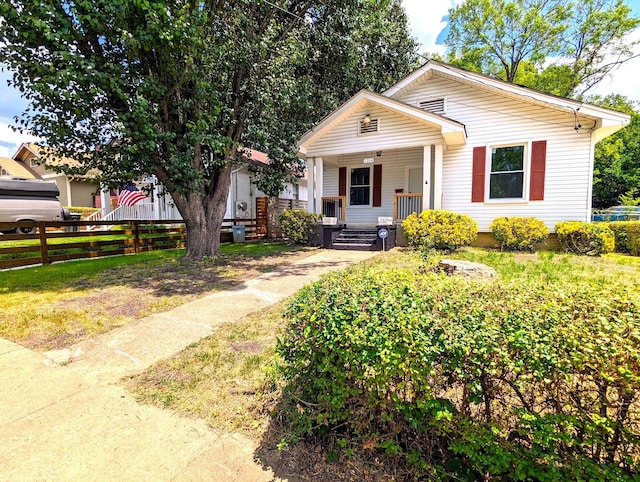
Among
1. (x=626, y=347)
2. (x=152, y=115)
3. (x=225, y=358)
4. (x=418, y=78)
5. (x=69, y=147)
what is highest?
(x=418, y=78)

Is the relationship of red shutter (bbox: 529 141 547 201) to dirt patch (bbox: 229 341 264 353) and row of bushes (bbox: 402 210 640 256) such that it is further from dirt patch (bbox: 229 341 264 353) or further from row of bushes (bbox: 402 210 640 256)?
dirt patch (bbox: 229 341 264 353)

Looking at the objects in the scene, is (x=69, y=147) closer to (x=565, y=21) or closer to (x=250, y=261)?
(x=250, y=261)

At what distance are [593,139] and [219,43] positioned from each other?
440 inches

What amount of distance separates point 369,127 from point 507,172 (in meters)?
4.95

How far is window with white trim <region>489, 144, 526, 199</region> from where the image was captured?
34.2 ft

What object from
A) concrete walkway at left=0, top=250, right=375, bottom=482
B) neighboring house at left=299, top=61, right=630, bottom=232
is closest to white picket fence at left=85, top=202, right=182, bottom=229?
neighboring house at left=299, top=61, right=630, bottom=232

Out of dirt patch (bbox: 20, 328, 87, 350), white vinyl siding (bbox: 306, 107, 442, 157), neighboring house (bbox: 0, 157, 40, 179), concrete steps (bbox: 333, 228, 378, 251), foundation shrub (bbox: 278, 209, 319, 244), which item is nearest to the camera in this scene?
dirt patch (bbox: 20, 328, 87, 350)

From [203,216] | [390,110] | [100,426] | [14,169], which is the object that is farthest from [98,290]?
[14,169]

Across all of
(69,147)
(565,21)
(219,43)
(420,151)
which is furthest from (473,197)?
(565,21)

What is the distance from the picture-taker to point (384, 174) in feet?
43.9

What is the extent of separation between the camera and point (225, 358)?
3201 mm

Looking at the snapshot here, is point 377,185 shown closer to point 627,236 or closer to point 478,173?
point 478,173

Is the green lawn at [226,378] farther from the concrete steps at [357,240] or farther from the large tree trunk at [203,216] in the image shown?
the concrete steps at [357,240]

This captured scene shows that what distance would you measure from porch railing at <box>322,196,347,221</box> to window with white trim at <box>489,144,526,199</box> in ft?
17.4
